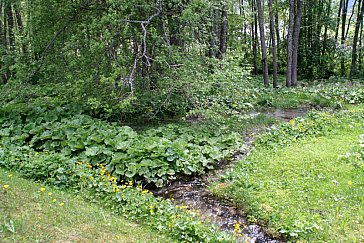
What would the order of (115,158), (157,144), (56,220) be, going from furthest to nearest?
1. (157,144)
2. (115,158)
3. (56,220)

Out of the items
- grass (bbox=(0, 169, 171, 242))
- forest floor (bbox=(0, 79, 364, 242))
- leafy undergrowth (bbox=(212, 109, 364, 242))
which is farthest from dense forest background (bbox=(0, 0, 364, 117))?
grass (bbox=(0, 169, 171, 242))

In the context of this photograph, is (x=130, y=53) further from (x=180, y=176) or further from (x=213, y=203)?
(x=213, y=203)

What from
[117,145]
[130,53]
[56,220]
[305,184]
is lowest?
[305,184]

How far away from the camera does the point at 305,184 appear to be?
15.9 feet

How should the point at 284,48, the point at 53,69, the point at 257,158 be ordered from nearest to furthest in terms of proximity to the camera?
the point at 257,158, the point at 53,69, the point at 284,48

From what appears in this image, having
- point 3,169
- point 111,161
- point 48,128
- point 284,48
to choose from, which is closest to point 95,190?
point 111,161

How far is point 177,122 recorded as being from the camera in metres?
8.02

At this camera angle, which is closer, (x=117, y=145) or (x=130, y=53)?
(x=117, y=145)

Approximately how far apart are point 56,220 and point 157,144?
2.39 m

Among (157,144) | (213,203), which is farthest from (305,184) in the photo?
(157,144)

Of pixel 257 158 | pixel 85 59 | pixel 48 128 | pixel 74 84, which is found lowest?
pixel 257 158

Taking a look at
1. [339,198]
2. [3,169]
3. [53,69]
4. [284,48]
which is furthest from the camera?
[284,48]

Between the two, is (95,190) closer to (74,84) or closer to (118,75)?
(118,75)

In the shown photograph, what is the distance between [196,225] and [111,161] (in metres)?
2.23
